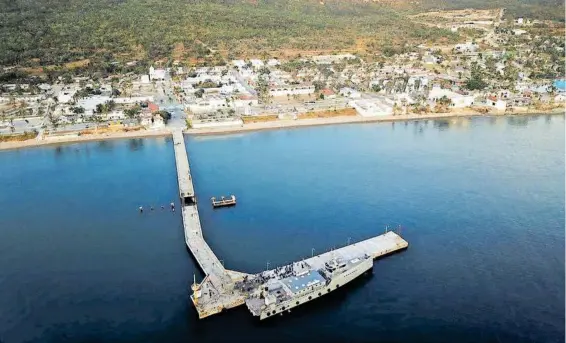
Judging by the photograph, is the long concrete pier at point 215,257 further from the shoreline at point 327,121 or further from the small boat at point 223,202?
the shoreline at point 327,121

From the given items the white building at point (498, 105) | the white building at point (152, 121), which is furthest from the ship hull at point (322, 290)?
the white building at point (498, 105)

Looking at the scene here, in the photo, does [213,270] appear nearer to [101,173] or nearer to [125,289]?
[125,289]

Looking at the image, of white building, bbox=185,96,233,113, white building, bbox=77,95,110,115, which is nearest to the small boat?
white building, bbox=185,96,233,113

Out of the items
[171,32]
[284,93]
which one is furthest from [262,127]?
[171,32]

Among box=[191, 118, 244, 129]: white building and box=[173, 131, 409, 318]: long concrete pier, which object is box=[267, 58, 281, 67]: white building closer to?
box=[191, 118, 244, 129]: white building

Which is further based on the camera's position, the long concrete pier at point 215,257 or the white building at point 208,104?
the white building at point 208,104

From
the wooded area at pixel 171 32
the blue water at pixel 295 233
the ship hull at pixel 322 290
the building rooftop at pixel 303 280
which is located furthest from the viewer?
the wooded area at pixel 171 32

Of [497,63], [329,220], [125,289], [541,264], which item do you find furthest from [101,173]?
[497,63]
